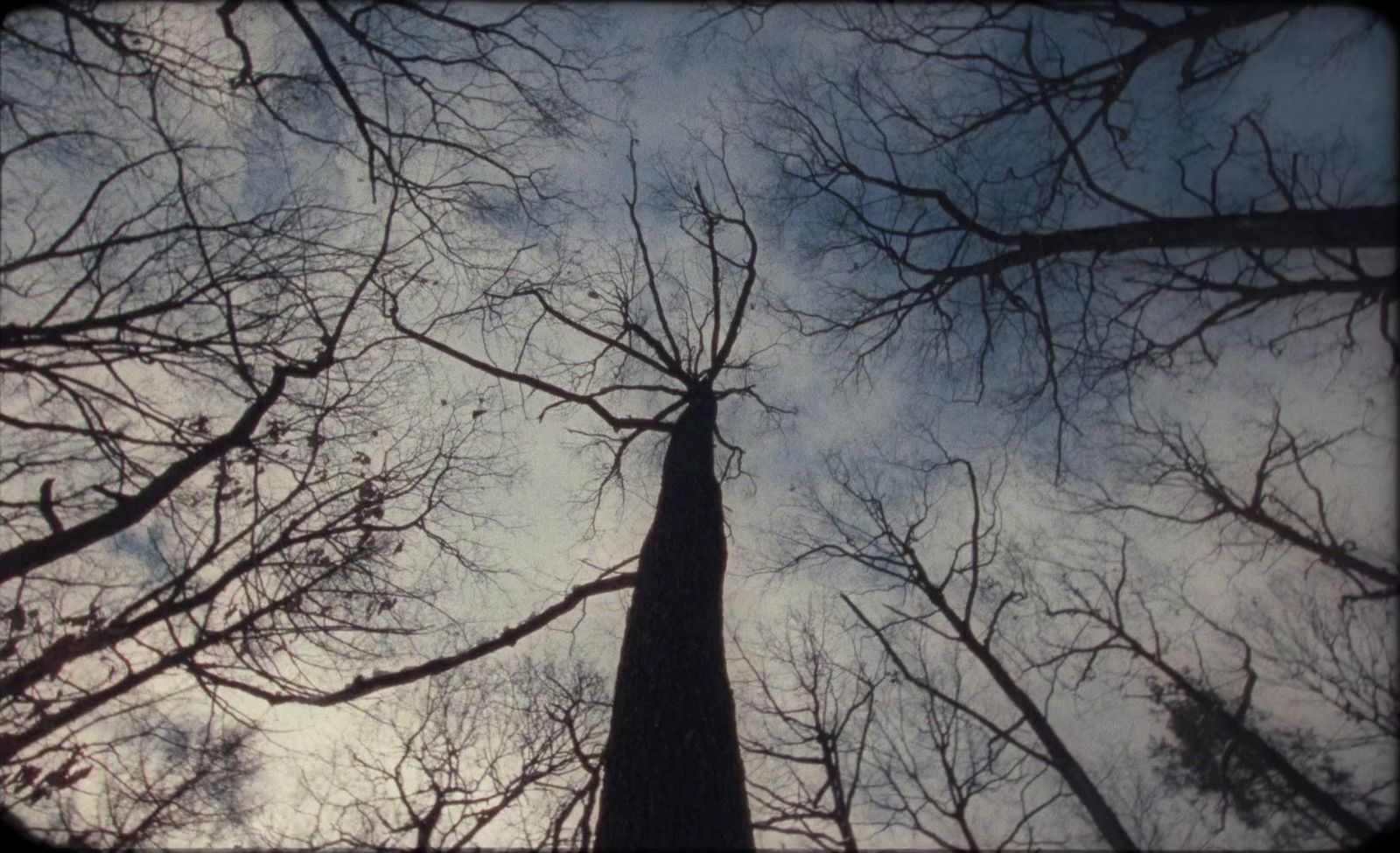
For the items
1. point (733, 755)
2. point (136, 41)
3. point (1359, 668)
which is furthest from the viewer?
point (1359, 668)

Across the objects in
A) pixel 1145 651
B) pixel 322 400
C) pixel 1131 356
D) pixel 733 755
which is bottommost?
A: pixel 733 755

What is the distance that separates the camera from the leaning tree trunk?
2475 mm

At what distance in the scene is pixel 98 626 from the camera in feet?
13.5

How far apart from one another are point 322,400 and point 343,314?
915 mm

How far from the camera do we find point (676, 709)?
2.87 m

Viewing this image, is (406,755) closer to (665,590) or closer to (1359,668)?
(665,590)

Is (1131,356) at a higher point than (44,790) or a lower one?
higher

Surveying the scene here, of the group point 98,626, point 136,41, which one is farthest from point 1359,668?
point 136,41

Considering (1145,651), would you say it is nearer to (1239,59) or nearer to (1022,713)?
(1022,713)

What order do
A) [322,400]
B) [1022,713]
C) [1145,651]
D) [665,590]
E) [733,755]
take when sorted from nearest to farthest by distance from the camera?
[733,755], [665,590], [322,400], [1022,713], [1145,651]

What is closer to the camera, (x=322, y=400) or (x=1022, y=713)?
(x=322, y=400)

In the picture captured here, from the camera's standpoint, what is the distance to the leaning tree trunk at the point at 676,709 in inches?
97.4

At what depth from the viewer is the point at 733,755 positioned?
282 cm

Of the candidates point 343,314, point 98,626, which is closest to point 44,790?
point 98,626
